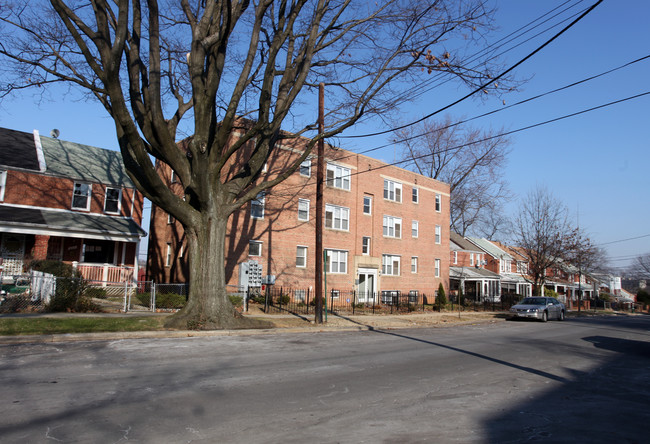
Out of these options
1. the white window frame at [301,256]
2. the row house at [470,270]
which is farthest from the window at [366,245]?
the row house at [470,270]

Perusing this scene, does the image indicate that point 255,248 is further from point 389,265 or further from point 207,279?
point 389,265

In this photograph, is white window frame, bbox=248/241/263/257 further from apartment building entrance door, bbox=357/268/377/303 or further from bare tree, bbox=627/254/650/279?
bare tree, bbox=627/254/650/279

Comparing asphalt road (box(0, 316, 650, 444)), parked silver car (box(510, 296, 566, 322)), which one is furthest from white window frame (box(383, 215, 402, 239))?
asphalt road (box(0, 316, 650, 444))

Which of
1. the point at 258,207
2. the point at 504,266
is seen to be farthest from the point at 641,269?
the point at 258,207

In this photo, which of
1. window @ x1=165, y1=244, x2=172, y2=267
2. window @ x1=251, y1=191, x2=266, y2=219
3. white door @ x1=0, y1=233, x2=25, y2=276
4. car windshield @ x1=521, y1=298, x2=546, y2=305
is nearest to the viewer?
white door @ x1=0, y1=233, x2=25, y2=276

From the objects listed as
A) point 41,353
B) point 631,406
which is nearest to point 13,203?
point 41,353

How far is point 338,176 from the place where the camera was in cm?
3178

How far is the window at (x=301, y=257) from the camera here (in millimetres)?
28688

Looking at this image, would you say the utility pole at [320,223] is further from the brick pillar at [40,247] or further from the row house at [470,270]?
the row house at [470,270]

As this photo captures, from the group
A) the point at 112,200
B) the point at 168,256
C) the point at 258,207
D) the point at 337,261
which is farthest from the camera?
the point at 337,261

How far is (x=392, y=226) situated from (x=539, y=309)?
39.7 ft

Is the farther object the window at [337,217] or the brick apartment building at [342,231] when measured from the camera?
the window at [337,217]

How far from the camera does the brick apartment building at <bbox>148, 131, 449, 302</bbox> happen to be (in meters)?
26.9

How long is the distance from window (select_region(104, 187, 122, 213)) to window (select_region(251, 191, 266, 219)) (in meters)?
8.00
